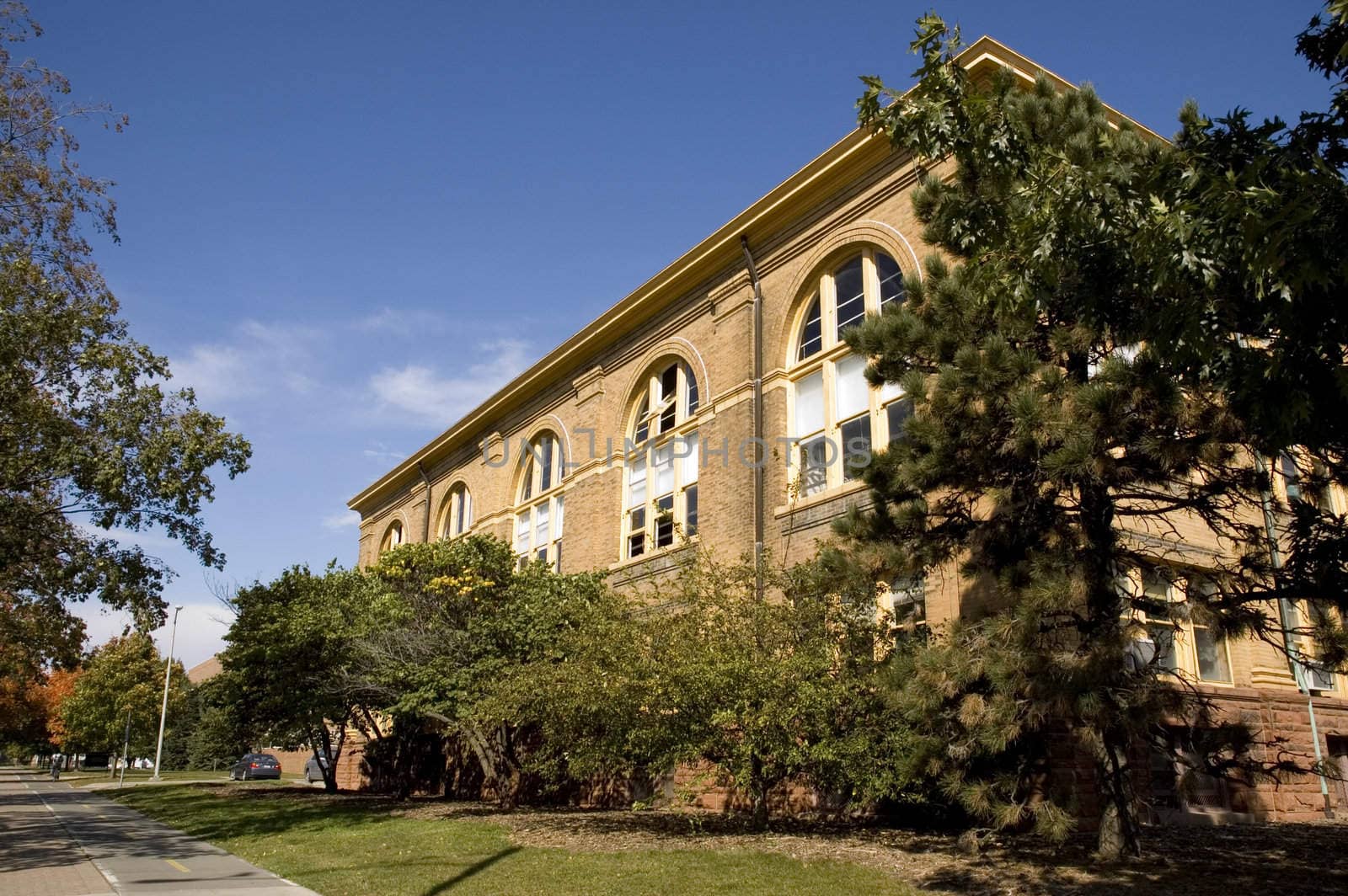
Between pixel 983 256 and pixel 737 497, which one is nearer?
pixel 983 256

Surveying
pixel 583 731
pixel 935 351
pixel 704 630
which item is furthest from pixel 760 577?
pixel 935 351

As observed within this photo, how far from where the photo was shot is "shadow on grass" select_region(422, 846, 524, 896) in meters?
10.4

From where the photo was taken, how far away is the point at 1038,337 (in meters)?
10.8

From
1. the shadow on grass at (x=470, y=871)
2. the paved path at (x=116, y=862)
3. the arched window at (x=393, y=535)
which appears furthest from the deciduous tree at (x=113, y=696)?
the shadow on grass at (x=470, y=871)

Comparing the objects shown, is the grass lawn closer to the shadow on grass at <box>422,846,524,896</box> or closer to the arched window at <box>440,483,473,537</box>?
the shadow on grass at <box>422,846,524,896</box>

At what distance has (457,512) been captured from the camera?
3625 cm

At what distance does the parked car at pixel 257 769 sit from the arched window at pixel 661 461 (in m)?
33.0

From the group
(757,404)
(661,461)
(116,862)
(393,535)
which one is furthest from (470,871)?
(393,535)

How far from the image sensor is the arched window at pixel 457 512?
1377 inches

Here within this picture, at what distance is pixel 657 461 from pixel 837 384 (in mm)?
6214

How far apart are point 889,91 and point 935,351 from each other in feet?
8.95

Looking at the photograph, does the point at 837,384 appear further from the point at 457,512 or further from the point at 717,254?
the point at 457,512

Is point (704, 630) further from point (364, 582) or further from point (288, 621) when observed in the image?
point (288, 621)

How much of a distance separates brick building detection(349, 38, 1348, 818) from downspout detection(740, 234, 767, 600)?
4cm
